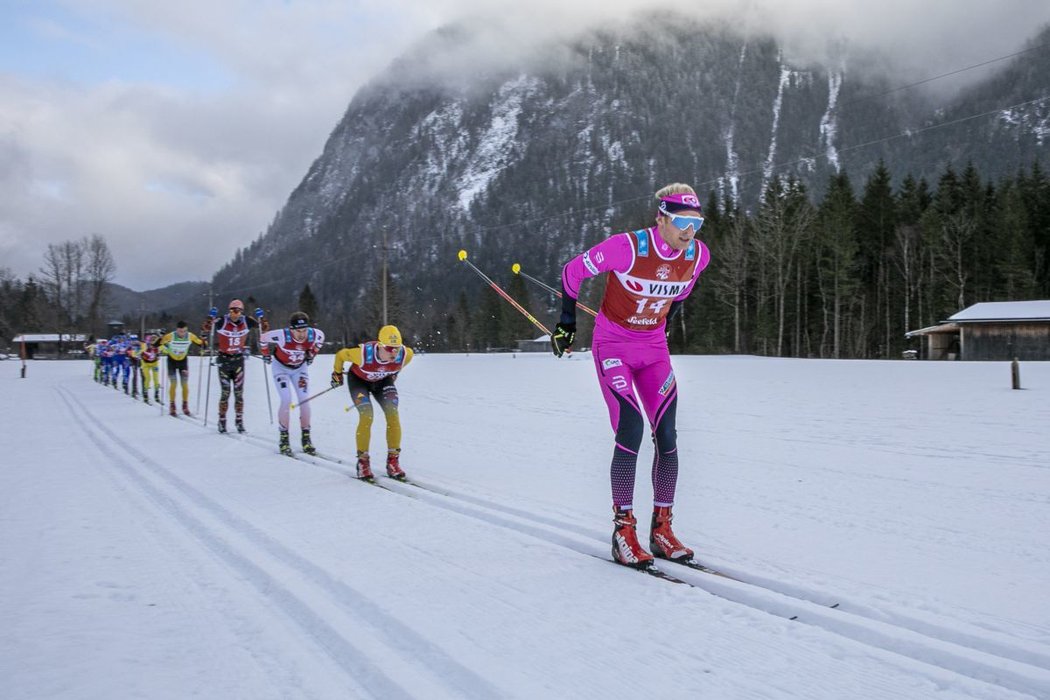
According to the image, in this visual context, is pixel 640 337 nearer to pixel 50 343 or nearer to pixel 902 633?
pixel 902 633

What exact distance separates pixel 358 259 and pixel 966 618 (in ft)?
656

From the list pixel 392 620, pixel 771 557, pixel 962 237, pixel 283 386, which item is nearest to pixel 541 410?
pixel 283 386

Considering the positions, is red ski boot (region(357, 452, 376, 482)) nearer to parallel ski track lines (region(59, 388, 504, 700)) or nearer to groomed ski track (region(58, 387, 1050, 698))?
parallel ski track lines (region(59, 388, 504, 700))

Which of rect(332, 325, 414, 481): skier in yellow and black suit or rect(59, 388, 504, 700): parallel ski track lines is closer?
rect(59, 388, 504, 700): parallel ski track lines

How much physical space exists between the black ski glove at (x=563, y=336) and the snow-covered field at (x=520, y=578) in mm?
1330

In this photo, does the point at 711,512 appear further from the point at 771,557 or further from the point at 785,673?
the point at 785,673

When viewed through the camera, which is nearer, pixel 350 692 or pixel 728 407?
pixel 350 692

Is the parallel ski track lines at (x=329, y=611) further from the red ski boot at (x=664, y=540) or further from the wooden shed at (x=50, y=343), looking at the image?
the wooden shed at (x=50, y=343)

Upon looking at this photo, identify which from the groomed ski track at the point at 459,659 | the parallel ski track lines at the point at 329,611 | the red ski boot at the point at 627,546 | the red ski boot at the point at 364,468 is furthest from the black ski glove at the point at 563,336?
the red ski boot at the point at 364,468

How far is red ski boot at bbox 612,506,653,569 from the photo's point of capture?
158 inches

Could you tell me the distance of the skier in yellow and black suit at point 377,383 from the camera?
7.36 m

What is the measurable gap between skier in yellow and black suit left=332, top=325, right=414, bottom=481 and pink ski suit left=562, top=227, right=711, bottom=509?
3503mm

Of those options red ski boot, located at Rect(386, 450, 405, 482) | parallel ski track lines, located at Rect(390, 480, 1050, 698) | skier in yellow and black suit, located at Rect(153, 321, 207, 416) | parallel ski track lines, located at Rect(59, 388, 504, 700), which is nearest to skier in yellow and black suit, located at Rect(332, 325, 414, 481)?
red ski boot, located at Rect(386, 450, 405, 482)

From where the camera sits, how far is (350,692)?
2.52 meters
